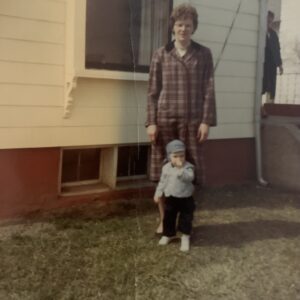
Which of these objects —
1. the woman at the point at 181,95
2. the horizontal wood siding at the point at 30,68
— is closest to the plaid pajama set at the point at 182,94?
the woman at the point at 181,95

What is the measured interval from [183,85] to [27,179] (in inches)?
46.2

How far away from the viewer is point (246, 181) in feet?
9.27

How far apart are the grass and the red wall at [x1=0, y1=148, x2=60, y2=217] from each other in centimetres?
12

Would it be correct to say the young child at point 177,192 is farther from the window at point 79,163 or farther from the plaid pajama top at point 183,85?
the window at point 79,163

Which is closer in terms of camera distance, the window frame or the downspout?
the downspout

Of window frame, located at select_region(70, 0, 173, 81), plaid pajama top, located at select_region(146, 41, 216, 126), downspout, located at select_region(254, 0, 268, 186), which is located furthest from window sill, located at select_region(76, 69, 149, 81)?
downspout, located at select_region(254, 0, 268, 186)

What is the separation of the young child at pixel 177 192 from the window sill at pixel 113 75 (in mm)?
398

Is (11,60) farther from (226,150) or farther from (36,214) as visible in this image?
(226,150)

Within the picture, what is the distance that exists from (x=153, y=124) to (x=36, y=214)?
3.29 ft

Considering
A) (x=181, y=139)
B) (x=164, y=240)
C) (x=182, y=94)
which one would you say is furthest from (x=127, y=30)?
(x=164, y=240)

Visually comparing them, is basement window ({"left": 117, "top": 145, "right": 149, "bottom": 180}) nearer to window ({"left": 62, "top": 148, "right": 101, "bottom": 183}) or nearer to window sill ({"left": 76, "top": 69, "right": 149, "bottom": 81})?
window ({"left": 62, "top": 148, "right": 101, "bottom": 183})

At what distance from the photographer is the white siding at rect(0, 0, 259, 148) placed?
2.56m

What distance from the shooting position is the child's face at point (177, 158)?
2184 mm

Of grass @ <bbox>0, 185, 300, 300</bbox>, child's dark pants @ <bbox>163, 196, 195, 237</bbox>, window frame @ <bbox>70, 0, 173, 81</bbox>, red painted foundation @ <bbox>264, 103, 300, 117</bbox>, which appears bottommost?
grass @ <bbox>0, 185, 300, 300</bbox>
